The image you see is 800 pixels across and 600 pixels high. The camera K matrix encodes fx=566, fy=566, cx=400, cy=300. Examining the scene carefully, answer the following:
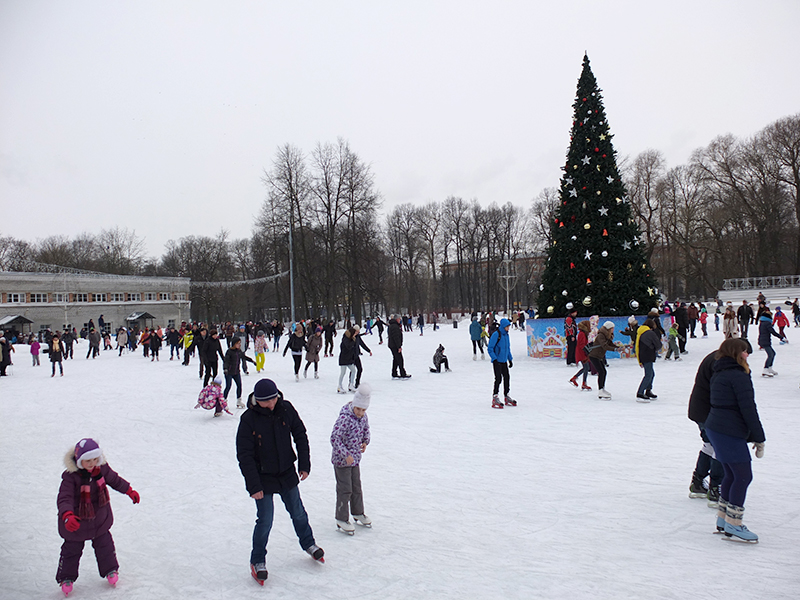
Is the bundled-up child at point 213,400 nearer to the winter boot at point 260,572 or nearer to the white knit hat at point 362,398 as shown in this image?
the white knit hat at point 362,398

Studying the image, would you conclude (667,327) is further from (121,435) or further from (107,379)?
(107,379)

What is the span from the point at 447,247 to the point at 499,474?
5116cm

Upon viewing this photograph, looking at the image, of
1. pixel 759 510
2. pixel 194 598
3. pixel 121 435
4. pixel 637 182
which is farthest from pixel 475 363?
pixel 637 182

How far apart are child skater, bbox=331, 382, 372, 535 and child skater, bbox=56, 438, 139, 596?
5.06 feet

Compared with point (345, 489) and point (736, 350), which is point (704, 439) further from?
point (345, 489)

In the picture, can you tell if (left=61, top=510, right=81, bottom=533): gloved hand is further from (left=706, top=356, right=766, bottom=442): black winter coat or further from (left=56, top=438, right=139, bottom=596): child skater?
(left=706, top=356, right=766, bottom=442): black winter coat

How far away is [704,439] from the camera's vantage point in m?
4.89

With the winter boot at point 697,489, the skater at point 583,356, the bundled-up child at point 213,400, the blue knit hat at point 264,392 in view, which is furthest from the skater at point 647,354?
the blue knit hat at point 264,392

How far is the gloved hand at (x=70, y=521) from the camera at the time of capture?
3660 millimetres

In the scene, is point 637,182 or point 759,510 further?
point 637,182

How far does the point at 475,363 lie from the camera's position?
18.1 meters

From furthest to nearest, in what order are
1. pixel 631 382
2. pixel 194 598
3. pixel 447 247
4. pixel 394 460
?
pixel 447 247 → pixel 631 382 → pixel 394 460 → pixel 194 598

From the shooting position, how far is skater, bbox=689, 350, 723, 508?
4500 millimetres

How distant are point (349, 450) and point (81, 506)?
6.32ft
